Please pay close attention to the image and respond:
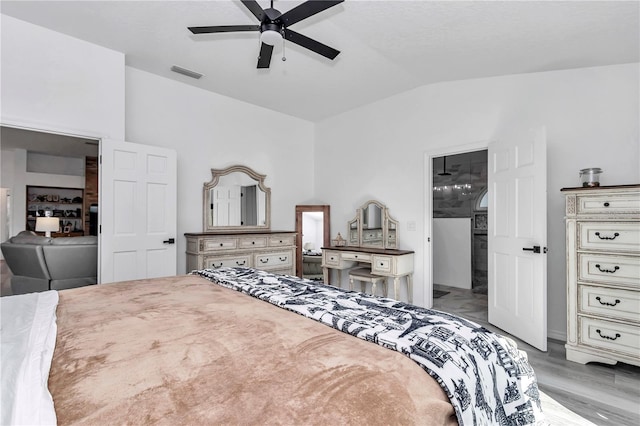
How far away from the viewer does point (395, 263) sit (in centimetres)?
378

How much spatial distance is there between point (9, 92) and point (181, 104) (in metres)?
1.63

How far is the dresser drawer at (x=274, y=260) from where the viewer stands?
4.23 m

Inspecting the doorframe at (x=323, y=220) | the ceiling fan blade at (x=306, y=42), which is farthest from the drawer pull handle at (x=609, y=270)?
the doorframe at (x=323, y=220)

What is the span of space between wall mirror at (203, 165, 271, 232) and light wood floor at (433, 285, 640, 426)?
3555 millimetres

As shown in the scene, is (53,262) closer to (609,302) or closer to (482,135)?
(482,135)

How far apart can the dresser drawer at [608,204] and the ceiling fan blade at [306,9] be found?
237 centimetres

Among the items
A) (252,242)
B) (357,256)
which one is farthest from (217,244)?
(357,256)

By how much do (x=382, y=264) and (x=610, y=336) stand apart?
2097 millimetres

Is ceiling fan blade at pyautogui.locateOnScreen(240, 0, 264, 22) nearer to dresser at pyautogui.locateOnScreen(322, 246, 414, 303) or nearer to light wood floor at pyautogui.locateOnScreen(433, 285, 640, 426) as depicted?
dresser at pyautogui.locateOnScreen(322, 246, 414, 303)

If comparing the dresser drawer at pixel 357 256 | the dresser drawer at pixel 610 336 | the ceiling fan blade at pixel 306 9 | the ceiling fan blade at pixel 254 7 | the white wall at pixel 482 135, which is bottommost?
the dresser drawer at pixel 610 336

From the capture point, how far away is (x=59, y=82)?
2.95m

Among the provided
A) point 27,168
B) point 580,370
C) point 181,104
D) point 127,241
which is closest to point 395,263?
point 580,370

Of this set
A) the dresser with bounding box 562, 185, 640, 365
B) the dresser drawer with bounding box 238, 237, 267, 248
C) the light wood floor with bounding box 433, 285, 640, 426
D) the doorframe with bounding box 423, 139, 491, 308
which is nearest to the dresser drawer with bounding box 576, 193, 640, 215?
the dresser with bounding box 562, 185, 640, 365

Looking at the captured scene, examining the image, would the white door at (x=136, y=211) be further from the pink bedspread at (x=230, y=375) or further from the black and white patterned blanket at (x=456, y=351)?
the black and white patterned blanket at (x=456, y=351)
